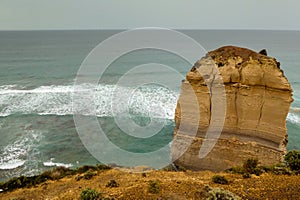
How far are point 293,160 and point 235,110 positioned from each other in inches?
147

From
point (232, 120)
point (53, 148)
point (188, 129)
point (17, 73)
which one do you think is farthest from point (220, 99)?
point (17, 73)

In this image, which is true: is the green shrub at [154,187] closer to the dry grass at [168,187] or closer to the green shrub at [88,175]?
the dry grass at [168,187]

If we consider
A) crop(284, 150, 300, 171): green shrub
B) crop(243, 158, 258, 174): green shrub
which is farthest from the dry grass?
crop(284, 150, 300, 171): green shrub

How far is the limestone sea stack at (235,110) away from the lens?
505 inches

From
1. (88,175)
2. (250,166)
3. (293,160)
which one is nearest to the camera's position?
(293,160)

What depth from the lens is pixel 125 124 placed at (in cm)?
2528

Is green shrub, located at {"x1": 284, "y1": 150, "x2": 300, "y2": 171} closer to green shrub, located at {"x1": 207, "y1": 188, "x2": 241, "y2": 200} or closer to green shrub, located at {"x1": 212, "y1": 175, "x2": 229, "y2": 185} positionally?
green shrub, located at {"x1": 212, "y1": 175, "x2": 229, "y2": 185}

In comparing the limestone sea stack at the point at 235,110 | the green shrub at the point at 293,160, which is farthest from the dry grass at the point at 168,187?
the limestone sea stack at the point at 235,110

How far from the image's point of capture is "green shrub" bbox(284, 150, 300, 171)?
1159 centimetres

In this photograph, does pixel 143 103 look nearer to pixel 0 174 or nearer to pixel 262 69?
pixel 0 174

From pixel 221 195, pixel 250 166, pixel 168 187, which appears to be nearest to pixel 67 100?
pixel 168 187

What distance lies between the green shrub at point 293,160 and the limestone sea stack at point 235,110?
1.05m

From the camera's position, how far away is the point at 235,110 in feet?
45.5

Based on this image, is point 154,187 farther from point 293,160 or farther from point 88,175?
point 293,160
